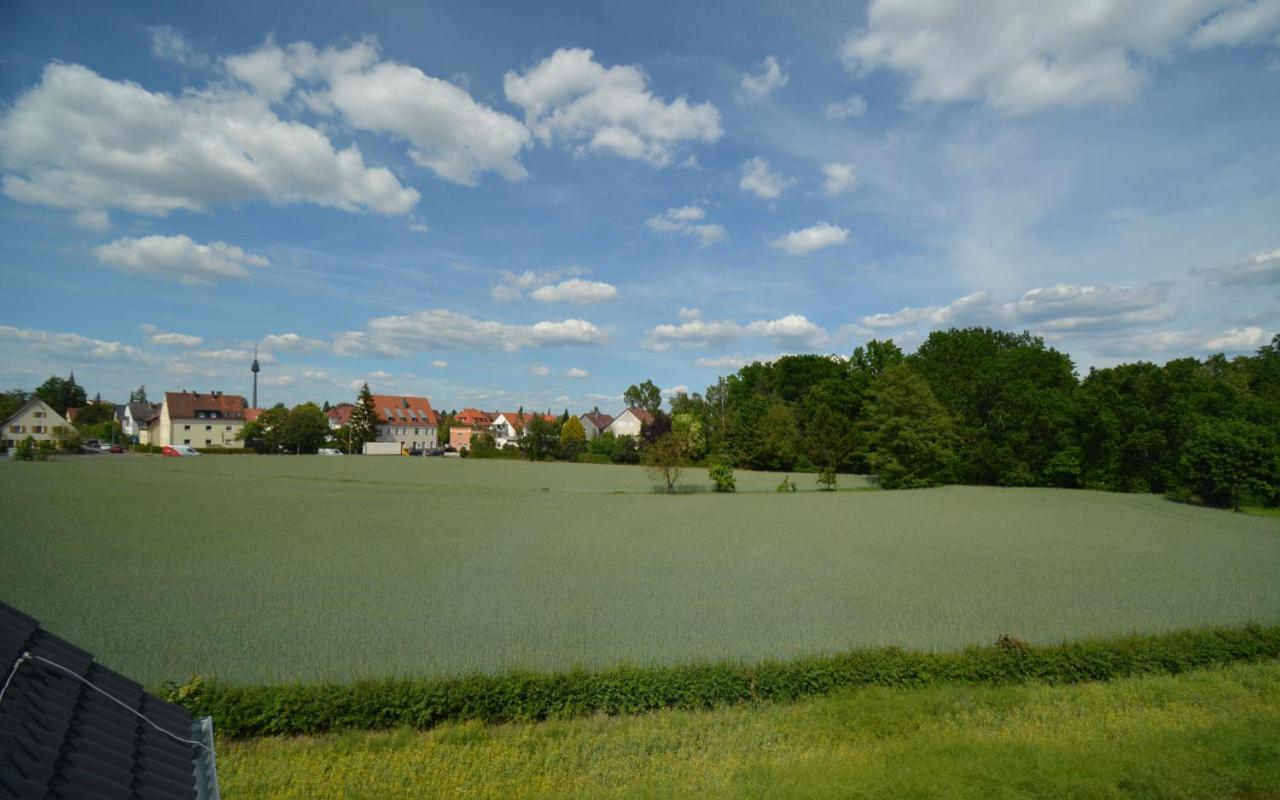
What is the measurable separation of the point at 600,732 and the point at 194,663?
26.6ft

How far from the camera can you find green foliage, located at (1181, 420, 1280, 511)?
39469 mm

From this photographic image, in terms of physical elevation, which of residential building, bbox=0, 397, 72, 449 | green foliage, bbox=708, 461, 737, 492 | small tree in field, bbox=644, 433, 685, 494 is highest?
residential building, bbox=0, 397, 72, 449

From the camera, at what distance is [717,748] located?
8.45 metres

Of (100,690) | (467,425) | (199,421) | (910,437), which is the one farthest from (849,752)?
(467,425)

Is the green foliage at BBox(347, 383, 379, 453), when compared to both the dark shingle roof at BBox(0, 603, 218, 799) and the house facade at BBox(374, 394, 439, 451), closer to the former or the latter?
the house facade at BBox(374, 394, 439, 451)

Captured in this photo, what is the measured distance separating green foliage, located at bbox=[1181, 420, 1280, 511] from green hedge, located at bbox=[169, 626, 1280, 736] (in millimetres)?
37765

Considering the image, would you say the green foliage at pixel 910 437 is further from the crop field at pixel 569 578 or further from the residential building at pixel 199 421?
the residential building at pixel 199 421

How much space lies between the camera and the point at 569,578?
790 inches

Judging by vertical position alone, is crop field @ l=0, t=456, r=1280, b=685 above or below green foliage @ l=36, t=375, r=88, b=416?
below

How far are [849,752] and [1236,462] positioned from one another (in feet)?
153

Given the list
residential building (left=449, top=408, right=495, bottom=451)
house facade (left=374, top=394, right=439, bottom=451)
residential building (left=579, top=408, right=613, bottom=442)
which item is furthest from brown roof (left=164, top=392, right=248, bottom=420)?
residential building (left=579, top=408, right=613, bottom=442)

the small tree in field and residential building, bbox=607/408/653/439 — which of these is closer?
the small tree in field

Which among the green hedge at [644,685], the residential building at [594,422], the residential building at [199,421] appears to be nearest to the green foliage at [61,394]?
the residential building at [199,421]

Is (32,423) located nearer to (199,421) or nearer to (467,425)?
(199,421)
